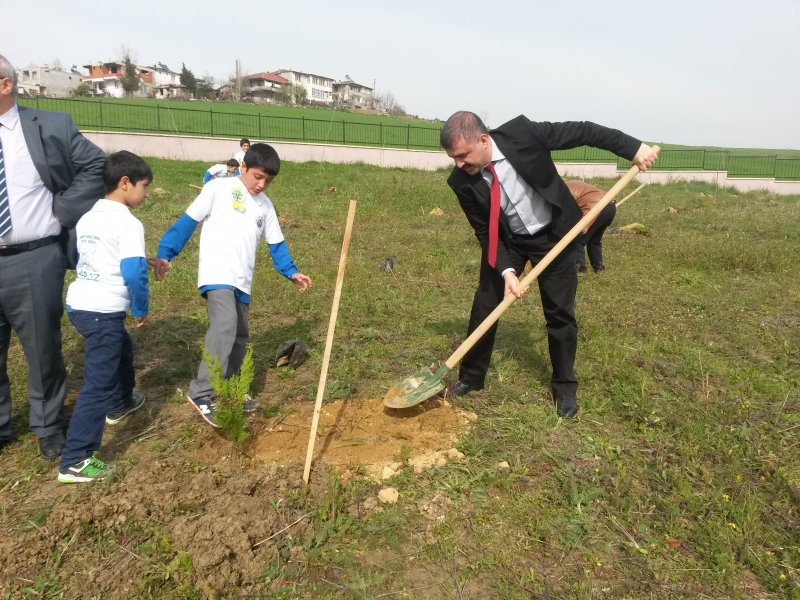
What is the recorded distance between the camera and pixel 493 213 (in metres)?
3.49

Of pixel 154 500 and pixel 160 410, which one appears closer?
pixel 154 500

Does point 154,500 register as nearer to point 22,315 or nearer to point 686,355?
point 22,315

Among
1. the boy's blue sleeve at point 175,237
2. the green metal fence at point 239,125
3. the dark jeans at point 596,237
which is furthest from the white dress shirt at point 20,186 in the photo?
the green metal fence at point 239,125

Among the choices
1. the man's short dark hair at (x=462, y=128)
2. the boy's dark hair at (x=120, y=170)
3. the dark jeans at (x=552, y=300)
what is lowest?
the dark jeans at (x=552, y=300)

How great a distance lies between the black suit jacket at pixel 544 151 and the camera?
3.40m

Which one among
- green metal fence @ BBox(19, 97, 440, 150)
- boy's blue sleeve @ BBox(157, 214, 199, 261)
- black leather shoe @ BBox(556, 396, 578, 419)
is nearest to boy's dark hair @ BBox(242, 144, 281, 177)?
boy's blue sleeve @ BBox(157, 214, 199, 261)

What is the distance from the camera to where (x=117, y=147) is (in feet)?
64.1

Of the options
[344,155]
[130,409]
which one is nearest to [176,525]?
[130,409]

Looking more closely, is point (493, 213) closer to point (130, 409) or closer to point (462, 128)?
point (462, 128)

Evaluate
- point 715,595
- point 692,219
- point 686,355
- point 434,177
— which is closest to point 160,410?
point 715,595

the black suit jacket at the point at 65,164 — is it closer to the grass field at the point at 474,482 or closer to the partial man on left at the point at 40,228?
the partial man on left at the point at 40,228

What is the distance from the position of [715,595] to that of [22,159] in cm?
385

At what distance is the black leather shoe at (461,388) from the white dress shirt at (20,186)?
9.04 ft

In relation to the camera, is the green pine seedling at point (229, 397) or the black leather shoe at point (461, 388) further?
the black leather shoe at point (461, 388)
